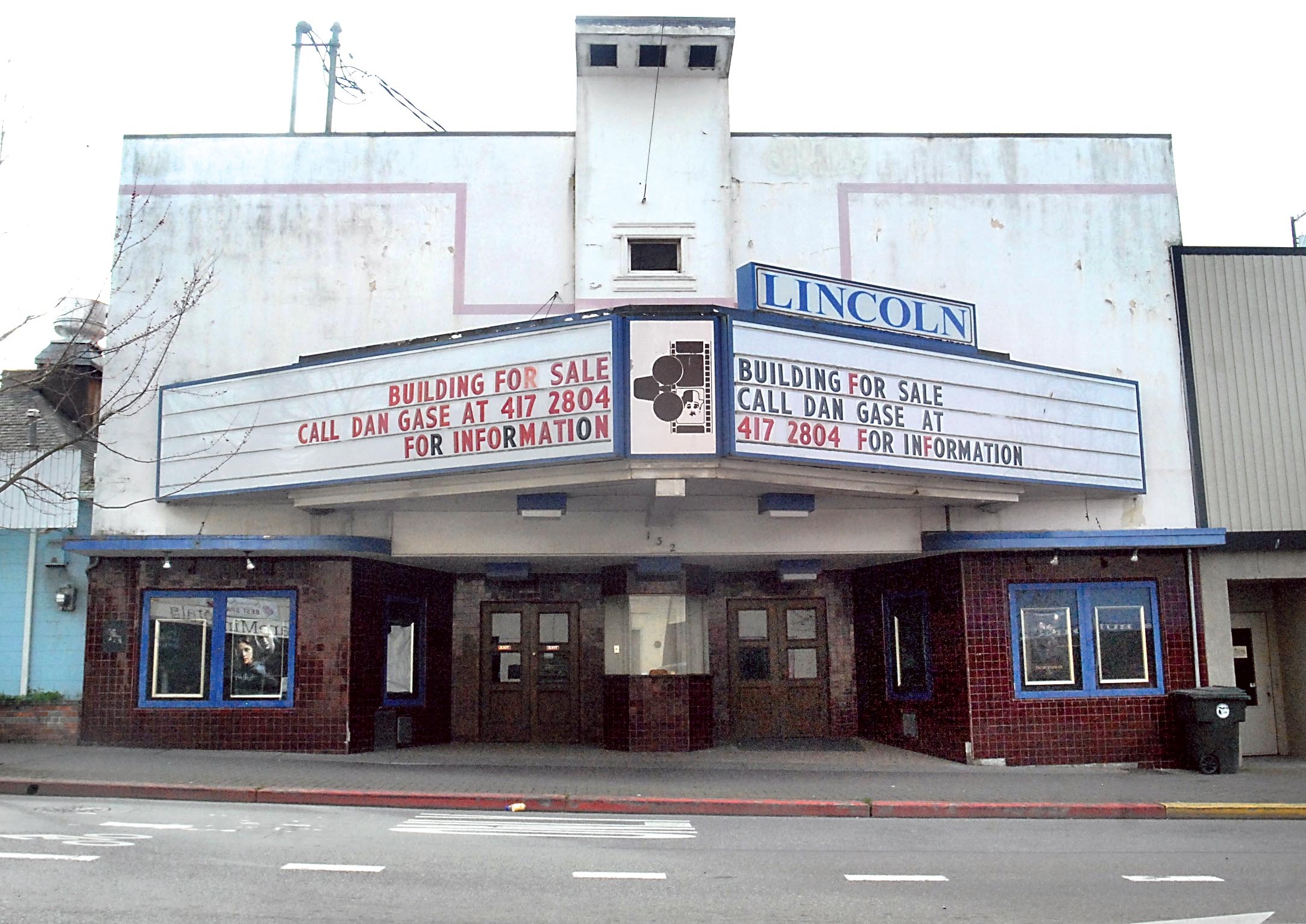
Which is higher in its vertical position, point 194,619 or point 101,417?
point 101,417

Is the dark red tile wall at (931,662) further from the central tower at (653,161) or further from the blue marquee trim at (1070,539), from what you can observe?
the central tower at (653,161)

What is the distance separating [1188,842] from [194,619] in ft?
41.1

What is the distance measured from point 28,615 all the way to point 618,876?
1151 centimetres

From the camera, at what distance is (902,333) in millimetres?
13805

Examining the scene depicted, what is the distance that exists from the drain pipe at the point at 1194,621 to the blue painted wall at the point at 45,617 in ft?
50.2

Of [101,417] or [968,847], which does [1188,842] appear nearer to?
[968,847]

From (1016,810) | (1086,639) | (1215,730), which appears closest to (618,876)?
(1016,810)

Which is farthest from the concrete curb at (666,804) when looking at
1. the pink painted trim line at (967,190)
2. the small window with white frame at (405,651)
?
the pink painted trim line at (967,190)

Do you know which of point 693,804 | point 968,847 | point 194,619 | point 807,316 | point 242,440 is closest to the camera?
point 968,847

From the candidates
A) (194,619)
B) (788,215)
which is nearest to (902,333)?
(788,215)

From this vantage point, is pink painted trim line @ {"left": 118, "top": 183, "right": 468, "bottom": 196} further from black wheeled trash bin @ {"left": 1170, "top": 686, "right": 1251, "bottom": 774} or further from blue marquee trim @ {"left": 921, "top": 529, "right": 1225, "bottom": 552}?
black wheeled trash bin @ {"left": 1170, "top": 686, "right": 1251, "bottom": 774}

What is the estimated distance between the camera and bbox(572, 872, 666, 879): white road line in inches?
336

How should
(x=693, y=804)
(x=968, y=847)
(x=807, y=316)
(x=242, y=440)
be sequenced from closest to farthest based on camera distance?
(x=968, y=847) → (x=693, y=804) → (x=807, y=316) → (x=242, y=440)

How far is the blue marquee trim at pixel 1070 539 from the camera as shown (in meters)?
15.7
